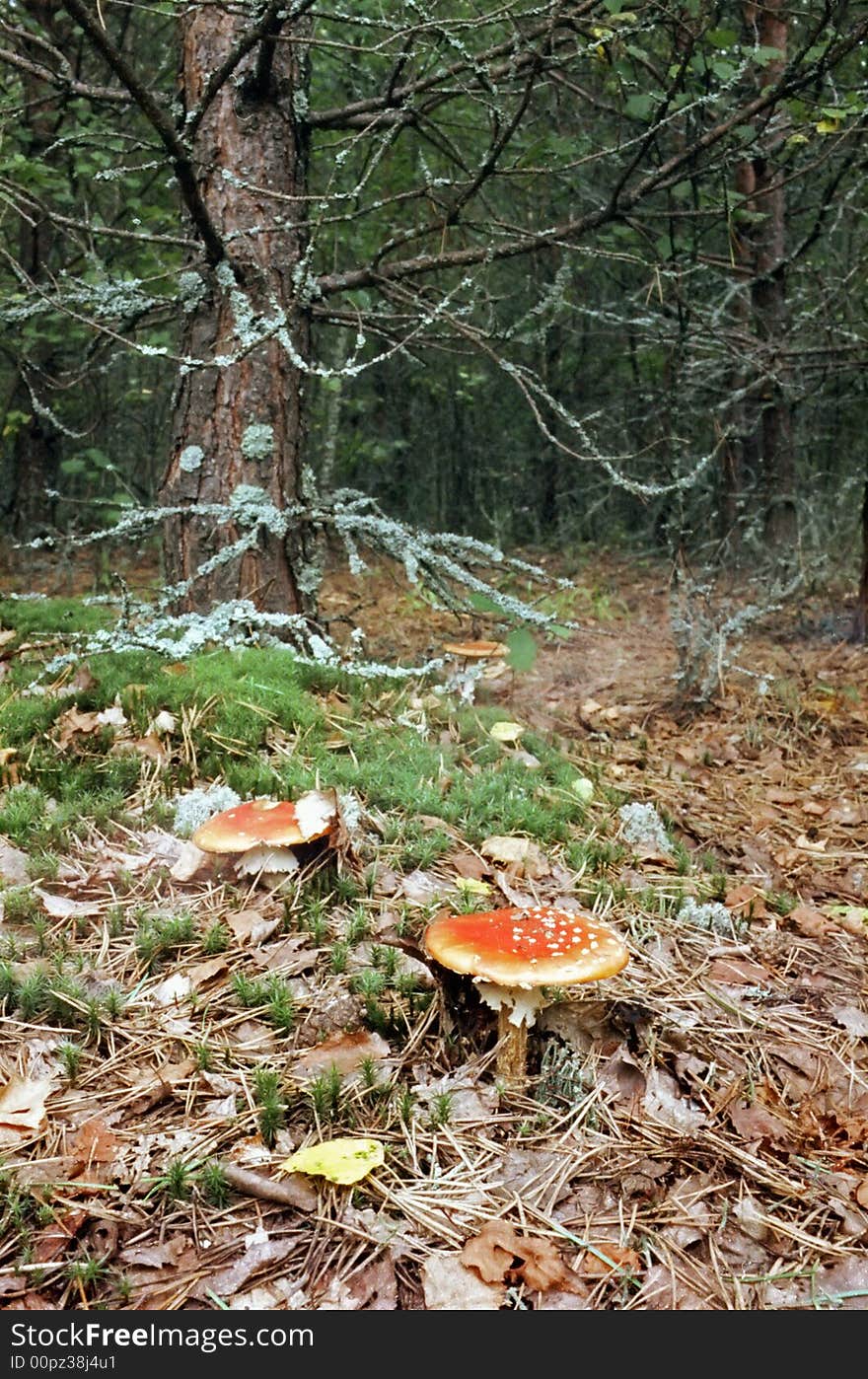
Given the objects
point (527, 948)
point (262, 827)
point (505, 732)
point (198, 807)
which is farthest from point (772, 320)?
point (527, 948)

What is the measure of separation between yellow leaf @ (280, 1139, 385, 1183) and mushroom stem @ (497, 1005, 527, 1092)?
353 millimetres

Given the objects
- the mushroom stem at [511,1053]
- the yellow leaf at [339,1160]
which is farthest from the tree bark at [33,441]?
the yellow leaf at [339,1160]

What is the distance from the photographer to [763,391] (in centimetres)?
732

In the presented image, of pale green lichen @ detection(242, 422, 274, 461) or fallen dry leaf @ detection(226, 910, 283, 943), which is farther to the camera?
pale green lichen @ detection(242, 422, 274, 461)

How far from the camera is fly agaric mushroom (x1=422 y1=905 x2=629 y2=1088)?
192 centimetres

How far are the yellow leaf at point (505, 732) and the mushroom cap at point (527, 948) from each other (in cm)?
178

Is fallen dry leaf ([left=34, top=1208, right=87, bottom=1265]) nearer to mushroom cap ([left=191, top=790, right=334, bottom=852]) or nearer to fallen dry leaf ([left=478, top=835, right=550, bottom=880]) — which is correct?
mushroom cap ([left=191, top=790, right=334, bottom=852])

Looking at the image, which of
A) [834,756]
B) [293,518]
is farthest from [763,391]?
[293,518]

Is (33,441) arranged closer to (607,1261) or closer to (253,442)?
(253,442)

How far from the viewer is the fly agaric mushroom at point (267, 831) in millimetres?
2523

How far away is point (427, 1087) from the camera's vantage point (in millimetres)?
2117

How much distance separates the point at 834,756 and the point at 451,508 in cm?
839

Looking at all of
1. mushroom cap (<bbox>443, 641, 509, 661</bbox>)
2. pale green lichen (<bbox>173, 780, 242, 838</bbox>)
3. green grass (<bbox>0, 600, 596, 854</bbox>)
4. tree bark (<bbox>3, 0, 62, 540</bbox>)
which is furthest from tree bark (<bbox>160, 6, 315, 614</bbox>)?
tree bark (<bbox>3, 0, 62, 540</bbox>)

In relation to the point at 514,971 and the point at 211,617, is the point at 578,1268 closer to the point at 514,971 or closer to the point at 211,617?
the point at 514,971
